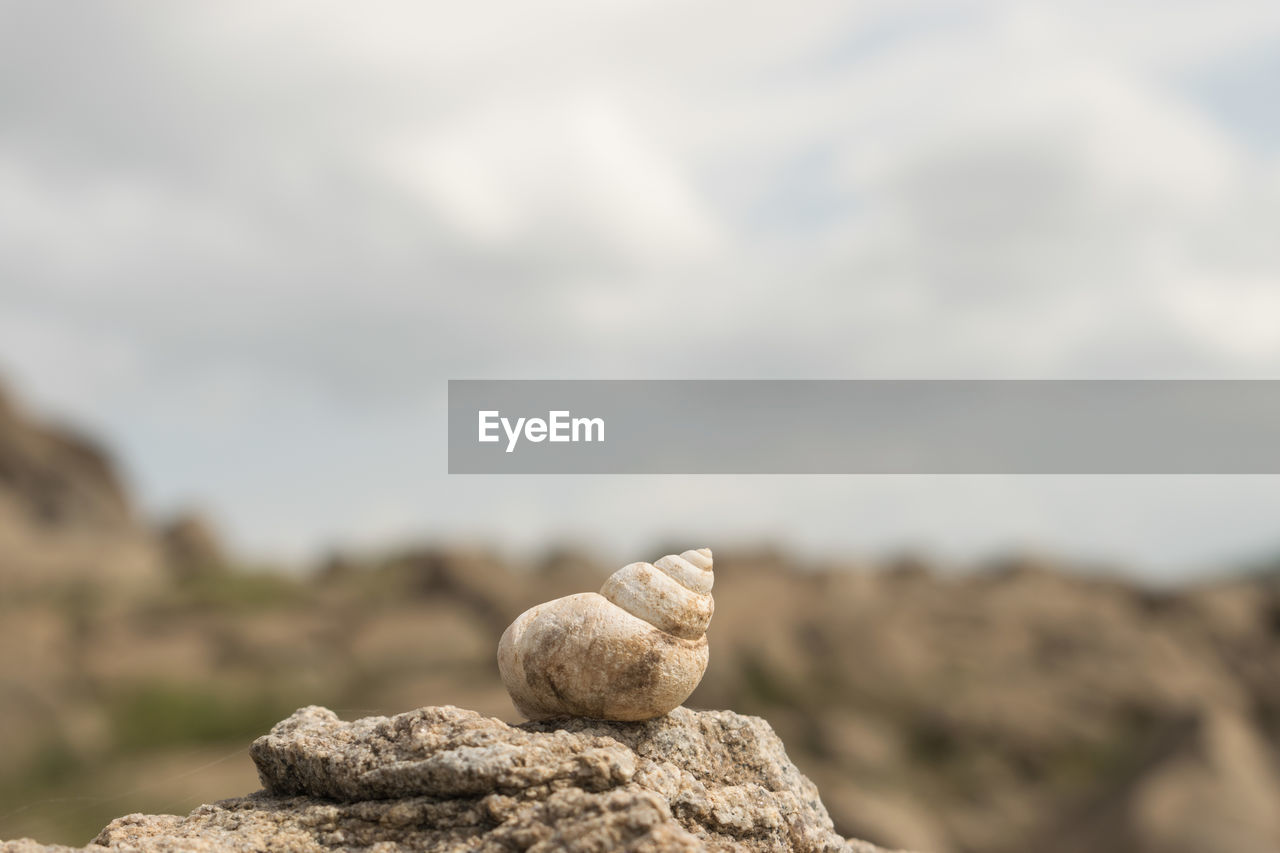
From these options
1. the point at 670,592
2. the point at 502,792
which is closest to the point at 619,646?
the point at 670,592

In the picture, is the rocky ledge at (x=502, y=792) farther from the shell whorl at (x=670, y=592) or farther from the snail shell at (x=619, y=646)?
the shell whorl at (x=670, y=592)

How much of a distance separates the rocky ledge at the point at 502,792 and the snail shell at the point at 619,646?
165 mm

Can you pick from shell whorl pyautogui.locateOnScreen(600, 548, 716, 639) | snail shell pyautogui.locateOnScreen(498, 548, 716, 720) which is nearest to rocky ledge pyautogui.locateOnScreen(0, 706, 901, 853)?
snail shell pyautogui.locateOnScreen(498, 548, 716, 720)

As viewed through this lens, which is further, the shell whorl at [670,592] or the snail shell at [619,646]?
the shell whorl at [670,592]

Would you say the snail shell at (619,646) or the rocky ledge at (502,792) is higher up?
the snail shell at (619,646)

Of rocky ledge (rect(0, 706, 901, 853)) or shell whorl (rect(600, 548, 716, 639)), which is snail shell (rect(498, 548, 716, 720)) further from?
rocky ledge (rect(0, 706, 901, 853))

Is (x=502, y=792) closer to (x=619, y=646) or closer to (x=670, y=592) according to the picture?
(x=619, y=646)

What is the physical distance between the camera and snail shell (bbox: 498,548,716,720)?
15.7ft

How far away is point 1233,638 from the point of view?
55.4ft

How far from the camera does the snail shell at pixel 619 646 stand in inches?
188

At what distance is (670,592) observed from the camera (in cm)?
494

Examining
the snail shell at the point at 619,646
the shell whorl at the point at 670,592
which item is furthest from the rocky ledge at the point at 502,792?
the shell whorl at the point at 670,592

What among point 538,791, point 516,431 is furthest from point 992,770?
point 538,791

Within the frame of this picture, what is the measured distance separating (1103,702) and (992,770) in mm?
2246
